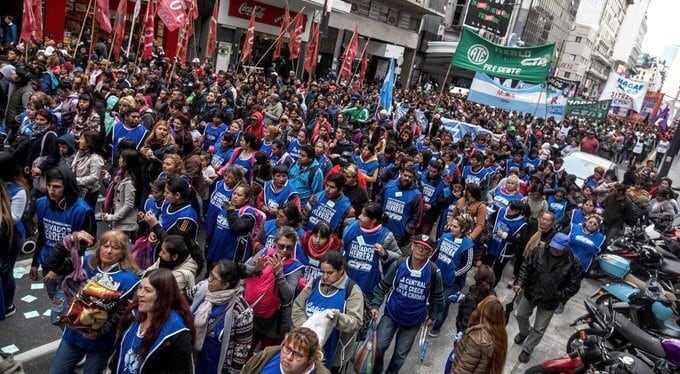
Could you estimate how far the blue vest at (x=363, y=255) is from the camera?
514cm

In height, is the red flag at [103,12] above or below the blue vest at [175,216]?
above

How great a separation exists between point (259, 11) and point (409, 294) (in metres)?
23.9

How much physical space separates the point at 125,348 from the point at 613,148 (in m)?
25.5

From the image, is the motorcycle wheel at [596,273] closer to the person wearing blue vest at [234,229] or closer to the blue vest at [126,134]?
the person wearing blue vest at [234,229]

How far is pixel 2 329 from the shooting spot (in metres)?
4.72

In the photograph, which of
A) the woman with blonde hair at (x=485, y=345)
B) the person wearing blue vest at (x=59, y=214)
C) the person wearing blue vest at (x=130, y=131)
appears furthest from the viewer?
the person wearing blue vest at (x=130, y=131)

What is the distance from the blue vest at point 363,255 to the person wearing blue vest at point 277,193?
915mm

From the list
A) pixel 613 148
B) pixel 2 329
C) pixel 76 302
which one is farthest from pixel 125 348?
pixel 613 148

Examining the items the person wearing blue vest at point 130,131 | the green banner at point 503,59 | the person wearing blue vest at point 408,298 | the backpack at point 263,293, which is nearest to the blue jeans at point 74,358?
the backpack at point 263,293

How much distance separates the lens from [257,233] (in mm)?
5090

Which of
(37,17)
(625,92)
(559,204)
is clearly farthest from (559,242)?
(625,92)

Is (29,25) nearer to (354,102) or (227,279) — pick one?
(354,102)

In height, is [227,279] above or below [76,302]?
above

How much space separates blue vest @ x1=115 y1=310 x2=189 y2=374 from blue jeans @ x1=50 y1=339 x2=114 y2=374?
47 cm
